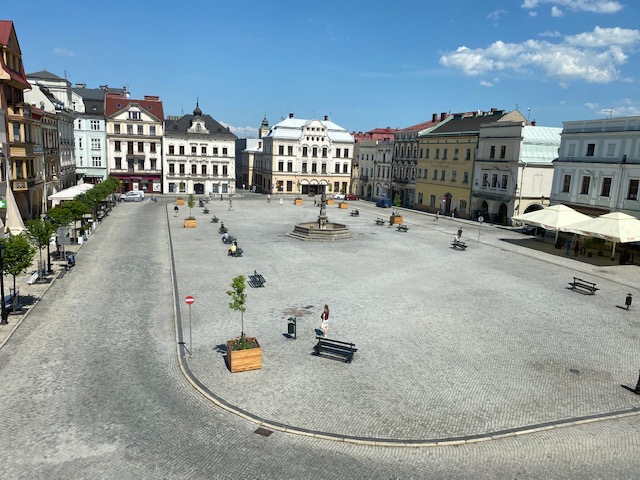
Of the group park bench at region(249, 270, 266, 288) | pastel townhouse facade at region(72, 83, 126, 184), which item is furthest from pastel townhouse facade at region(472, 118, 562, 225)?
pastel townhouse facade at region(72, 83, 126, 184)

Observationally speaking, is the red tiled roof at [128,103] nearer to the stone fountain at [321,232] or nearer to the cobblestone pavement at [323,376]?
the stone fountain at [321,232]

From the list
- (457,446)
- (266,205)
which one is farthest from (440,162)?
(457,446)

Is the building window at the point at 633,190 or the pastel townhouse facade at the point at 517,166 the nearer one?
the building window at the point at 633,190

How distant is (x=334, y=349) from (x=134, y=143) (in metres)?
68.5

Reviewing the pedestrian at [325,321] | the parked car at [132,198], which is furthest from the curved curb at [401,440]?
the parked car at [132,198]

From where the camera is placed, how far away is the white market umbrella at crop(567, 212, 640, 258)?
32.8 metres

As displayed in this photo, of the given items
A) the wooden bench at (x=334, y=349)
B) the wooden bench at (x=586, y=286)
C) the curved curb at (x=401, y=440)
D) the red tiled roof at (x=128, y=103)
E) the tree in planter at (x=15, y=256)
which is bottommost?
the curved curb at (x=401, y=440)

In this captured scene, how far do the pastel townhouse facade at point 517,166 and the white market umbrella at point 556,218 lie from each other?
46.5 feet

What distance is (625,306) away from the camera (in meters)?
24.3

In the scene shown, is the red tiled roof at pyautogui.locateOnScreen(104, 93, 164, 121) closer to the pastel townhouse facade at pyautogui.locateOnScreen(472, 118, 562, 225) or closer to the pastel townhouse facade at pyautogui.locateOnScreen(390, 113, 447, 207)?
the pastel townhouse facade at pyautogui.locateOnScreen(390, 113, 447, 207)

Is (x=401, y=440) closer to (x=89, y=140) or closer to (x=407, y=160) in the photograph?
(x=407, y=160)

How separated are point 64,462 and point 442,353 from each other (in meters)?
12.3

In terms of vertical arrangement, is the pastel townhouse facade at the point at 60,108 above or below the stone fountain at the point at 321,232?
above

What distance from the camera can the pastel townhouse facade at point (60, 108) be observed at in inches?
2079
